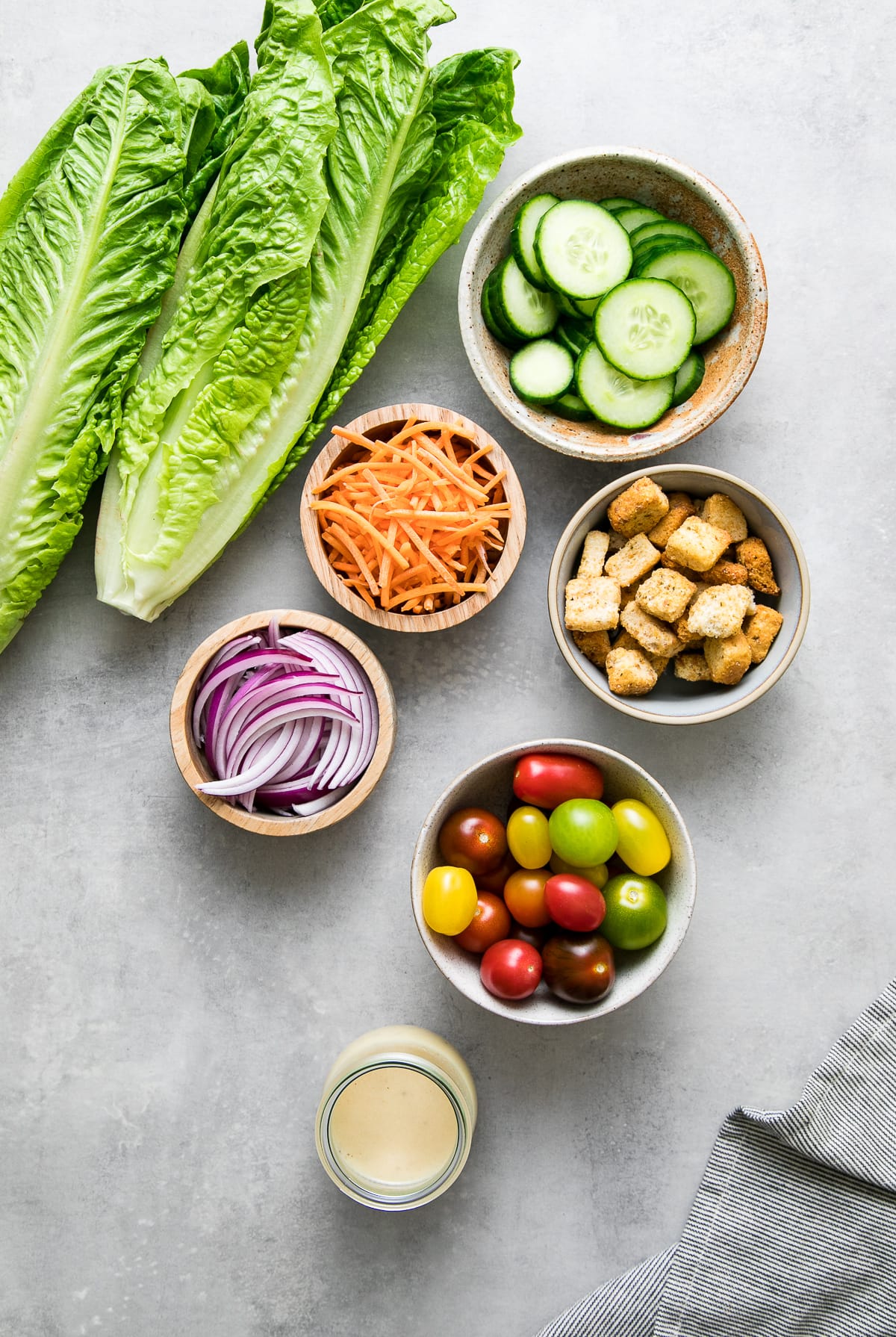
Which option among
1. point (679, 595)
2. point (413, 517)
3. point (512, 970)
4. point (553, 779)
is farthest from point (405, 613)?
point (512, 970)

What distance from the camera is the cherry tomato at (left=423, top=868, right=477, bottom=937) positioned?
208 centimetres

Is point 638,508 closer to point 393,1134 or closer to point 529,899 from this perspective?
point 529,899

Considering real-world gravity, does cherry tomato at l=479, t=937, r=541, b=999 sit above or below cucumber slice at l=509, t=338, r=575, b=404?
below

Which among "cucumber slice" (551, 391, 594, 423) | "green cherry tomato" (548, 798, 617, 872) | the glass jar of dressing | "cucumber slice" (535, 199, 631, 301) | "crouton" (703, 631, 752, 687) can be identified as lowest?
the glass jar of dressing

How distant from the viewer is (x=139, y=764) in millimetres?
2480

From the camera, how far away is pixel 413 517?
6.93 feet

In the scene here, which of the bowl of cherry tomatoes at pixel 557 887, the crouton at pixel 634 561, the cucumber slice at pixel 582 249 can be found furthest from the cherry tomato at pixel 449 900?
the cucumber slice at pixel 582 249

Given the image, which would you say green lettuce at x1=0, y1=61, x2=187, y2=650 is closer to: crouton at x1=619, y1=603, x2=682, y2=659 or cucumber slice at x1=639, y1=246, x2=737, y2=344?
cucumber slice at x1=639, y1=246, x2=737, y2=344

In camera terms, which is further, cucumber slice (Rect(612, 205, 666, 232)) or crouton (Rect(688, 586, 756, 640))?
cucumber slice (Rect(612, 205, 666, 232))

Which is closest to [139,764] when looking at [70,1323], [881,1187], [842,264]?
[70,1323]

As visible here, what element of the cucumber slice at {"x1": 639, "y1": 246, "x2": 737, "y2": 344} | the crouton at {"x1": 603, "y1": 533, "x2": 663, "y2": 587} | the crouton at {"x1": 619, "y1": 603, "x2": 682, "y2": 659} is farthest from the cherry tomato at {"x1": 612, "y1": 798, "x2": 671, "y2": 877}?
the cucumber slice at {"x1": 639, "y1": 246, "x2": 737, "y2": 344}

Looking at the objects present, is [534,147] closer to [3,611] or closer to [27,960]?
[3,611]

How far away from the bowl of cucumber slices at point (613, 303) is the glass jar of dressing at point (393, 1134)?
4.77 ft

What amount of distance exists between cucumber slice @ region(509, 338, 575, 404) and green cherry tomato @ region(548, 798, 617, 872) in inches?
37.3
